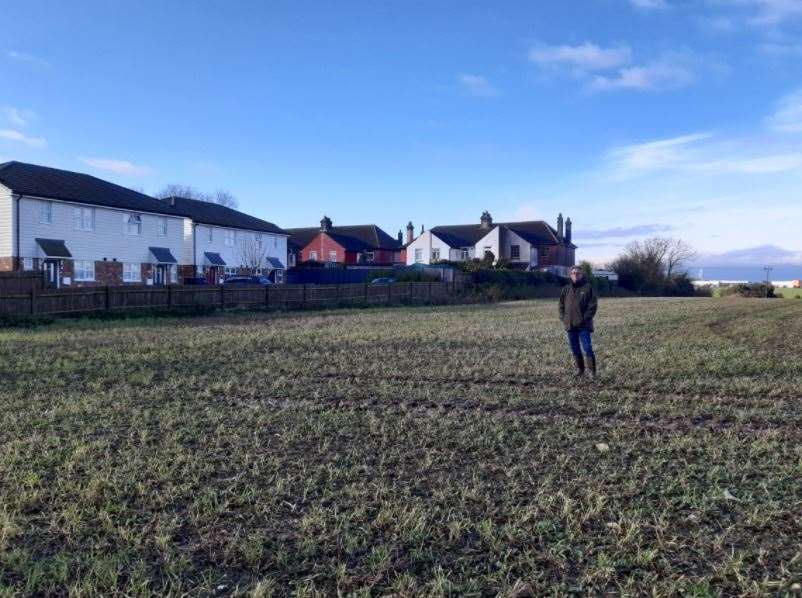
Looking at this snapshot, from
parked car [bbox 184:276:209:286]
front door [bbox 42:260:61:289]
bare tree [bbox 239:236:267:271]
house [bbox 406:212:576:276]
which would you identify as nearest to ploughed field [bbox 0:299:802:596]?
front door [bbox 42:260:61:289]

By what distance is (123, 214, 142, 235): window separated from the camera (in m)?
37.3

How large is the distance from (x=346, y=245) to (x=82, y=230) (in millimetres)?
37223

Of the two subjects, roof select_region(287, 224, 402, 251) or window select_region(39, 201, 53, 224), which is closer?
window select_region(39, 201, 53, 224)

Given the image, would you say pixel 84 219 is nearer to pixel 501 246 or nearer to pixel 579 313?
pixel 579 313

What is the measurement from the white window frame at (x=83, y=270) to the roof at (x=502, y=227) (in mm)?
38569

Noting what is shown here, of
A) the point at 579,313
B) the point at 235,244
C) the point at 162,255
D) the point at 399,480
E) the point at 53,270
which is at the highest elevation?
the point at 235,244

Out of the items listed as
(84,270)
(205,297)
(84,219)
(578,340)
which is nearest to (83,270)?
(84,270)

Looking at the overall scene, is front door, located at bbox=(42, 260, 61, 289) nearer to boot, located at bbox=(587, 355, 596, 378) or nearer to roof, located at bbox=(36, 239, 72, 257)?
roof, located at bbox=(36, 239, 72, 257)

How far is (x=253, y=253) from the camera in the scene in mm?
49156

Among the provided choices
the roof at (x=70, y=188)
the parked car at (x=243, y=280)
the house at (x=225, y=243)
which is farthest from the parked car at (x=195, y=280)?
the roof at (x=70, y=188)

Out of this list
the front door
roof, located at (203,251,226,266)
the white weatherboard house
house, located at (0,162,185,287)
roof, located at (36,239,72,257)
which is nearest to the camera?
house, located at (0,162,185,287)

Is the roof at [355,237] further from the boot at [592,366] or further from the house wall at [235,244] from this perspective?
the boot at [592,366]

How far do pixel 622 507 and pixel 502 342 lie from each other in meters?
10.5

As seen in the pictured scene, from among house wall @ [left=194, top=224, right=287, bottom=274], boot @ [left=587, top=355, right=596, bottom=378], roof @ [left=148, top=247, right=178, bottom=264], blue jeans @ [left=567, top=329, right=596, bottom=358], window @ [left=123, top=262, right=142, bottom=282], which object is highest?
house wall @ [left=194, top=224, right=287, bottom=274]
